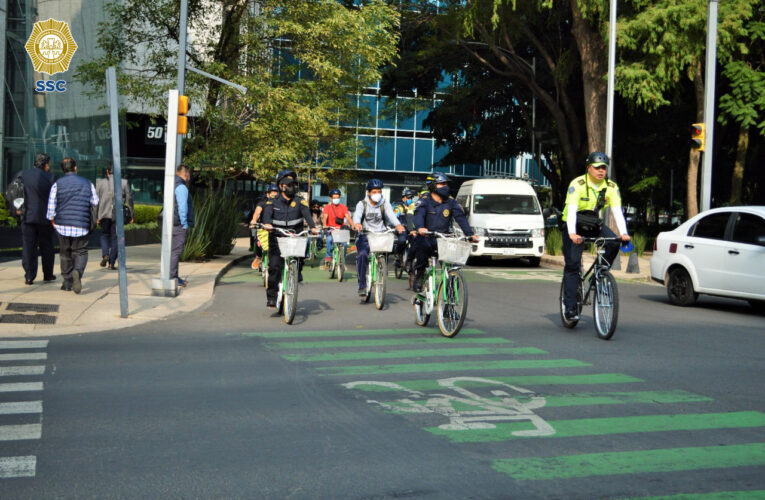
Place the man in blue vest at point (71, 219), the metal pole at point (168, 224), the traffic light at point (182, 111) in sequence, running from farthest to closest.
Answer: the traffic light at point (182, 111)
the metal pole at point (168, 224)
the man in blue vest at point (71, 219)

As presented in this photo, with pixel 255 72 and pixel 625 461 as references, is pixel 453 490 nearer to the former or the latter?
pixel 625 461

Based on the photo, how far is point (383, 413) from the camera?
6.51 meters

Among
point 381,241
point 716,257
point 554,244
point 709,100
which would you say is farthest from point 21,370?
point 554,244

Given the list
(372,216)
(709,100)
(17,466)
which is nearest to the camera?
(17,466)

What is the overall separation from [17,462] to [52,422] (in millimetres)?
980

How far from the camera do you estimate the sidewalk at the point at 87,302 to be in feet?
36.8

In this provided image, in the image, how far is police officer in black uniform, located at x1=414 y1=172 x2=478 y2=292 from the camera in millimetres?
11852

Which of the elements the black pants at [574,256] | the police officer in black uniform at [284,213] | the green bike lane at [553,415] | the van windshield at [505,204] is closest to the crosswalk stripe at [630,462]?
the green bike lane at [553,415]

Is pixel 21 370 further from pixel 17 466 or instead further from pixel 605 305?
pixel 605 305

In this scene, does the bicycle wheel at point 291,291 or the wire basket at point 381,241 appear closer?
the bicycle wheel at point 291,291

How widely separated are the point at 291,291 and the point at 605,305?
12.5 feet

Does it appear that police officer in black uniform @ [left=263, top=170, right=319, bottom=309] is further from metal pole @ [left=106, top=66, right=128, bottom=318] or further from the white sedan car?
the white sedan car

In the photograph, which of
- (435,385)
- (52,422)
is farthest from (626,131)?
(52,422)

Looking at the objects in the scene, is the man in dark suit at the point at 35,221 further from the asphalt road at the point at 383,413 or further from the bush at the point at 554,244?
the bush at the point at 554,244
